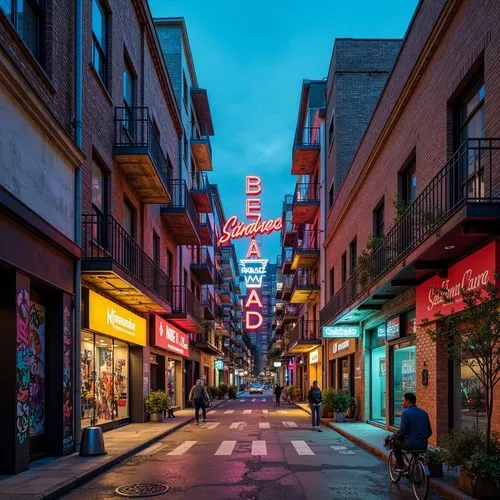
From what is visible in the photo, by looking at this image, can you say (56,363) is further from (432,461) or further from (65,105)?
(432,461)

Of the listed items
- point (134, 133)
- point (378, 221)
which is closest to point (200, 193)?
point (134, 133)

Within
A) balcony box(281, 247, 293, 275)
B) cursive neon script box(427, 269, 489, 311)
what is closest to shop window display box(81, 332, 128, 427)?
cursive neon script box(427, 269, 489, 311)

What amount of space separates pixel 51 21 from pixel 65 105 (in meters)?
1.77

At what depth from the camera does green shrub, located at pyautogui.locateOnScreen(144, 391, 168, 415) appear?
2186 centimetres

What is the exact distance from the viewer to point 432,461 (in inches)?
371

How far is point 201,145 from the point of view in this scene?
1471 inches

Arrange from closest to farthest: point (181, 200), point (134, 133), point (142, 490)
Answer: point (142, 490)
point (134, 133)
point (181, 200)

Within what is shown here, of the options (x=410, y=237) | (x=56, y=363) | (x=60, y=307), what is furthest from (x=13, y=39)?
(x=410, y=237)

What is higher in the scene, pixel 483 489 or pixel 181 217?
pixel 181 217

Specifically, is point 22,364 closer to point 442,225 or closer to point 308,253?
point 442,225

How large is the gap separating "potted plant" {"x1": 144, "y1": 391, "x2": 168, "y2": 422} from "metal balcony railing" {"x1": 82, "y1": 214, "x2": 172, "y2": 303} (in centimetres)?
376

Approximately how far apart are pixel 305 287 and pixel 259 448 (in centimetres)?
Result: 2159

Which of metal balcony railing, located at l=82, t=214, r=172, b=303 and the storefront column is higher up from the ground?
metal balcony railing, located at l=82, t=214, r=172, b=303

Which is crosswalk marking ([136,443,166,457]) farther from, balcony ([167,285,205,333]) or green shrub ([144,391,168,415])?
balcony ([167,285,205,333])
